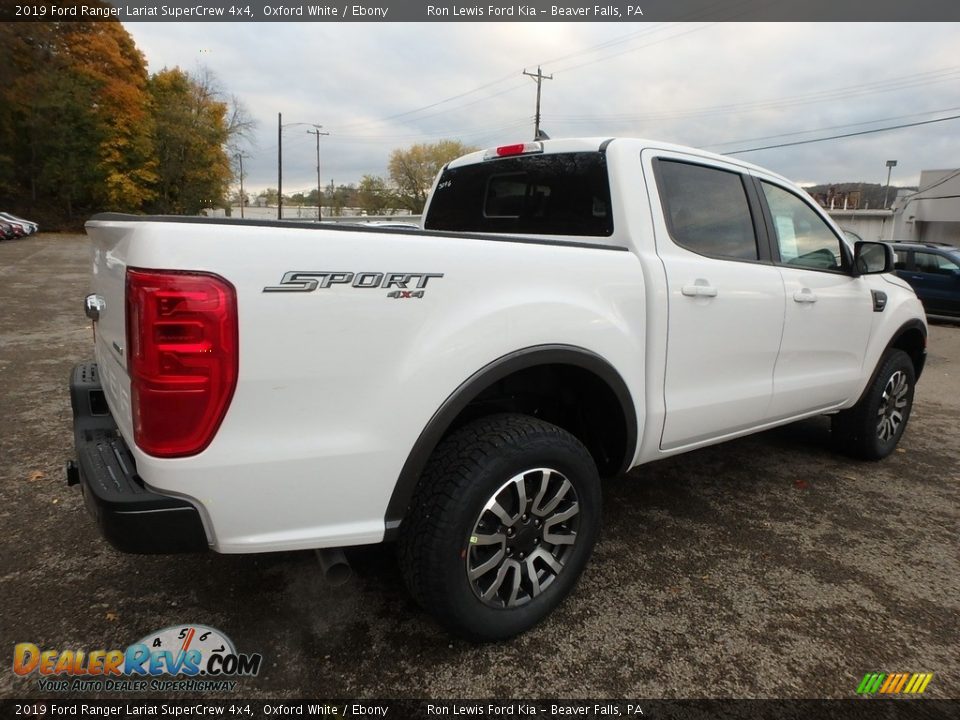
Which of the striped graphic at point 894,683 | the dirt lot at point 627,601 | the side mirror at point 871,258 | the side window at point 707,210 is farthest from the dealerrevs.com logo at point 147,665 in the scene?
the side mirror at point 871,258

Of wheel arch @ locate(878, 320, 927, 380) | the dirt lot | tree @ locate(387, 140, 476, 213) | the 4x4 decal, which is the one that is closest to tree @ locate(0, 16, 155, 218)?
tree @ locate(387, 140, 476, 213)

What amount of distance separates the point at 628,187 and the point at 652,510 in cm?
181

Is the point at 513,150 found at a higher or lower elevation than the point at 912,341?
higher

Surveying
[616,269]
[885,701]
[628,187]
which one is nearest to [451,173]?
[628,187]

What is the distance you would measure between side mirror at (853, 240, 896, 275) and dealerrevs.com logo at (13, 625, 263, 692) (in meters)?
3.74

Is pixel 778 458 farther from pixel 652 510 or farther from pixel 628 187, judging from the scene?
pixel 628 187

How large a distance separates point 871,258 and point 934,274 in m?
11.1

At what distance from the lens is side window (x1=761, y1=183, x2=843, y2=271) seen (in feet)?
10.8

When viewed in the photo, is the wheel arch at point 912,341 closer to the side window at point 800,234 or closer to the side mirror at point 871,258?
the side mirror at point 871,258

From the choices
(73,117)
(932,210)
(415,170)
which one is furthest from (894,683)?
(415,170)

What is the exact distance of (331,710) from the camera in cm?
193

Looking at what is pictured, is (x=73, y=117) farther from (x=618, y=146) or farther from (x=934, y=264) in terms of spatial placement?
(x=618, y=146)

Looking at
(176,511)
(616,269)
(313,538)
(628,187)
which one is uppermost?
(628,187)

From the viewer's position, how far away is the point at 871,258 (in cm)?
367
